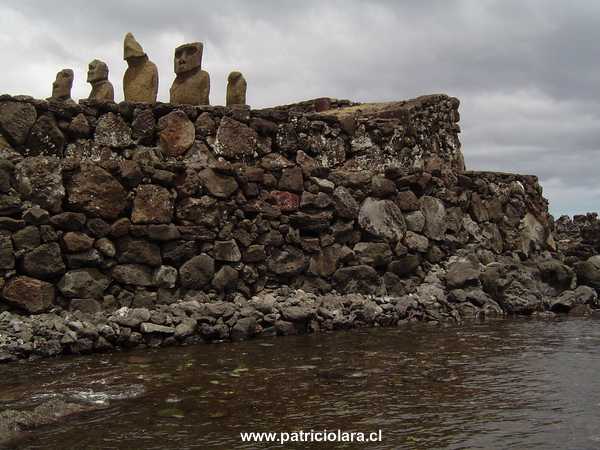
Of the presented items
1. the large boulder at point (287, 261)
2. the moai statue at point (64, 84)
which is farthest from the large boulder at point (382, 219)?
the moai statue at point (64, 84)

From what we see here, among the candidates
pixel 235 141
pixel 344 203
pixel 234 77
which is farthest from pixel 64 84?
pixel 344 203

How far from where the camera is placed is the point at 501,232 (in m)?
15.6

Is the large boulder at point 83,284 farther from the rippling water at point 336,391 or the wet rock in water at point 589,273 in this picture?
the wet rock in water at point 589,273

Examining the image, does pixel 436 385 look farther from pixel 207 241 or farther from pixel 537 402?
pixel 207 241

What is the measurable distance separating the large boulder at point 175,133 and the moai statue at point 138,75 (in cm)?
102

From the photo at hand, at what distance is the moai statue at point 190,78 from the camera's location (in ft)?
40.8

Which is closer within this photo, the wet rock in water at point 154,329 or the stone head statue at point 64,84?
the wet rock in water at point 154,329

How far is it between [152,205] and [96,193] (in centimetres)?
91

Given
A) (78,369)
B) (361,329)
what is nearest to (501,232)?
(361,329)

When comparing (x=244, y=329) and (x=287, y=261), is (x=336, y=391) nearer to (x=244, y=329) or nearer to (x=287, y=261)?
(x=244, y=329)

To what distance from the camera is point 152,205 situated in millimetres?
10555

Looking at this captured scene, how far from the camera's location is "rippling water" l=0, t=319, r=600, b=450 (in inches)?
202

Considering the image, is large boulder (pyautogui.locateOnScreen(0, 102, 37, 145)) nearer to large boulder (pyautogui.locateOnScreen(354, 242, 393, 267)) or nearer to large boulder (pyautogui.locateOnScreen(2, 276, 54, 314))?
large boulder (pyautogui.locateOnScreen(2, 276, 54, 314))

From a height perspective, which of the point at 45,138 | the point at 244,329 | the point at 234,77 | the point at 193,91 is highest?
the point at 234,77
